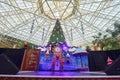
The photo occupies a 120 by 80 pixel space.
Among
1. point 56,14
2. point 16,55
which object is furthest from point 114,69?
point 56,14

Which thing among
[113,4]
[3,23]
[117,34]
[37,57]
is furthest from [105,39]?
[3,23]

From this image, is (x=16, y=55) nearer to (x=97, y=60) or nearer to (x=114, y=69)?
(x=97, y=60)

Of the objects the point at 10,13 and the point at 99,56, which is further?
the point at 10,13

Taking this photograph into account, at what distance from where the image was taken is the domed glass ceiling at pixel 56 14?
2945 centimetres

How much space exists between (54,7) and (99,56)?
74.9ft

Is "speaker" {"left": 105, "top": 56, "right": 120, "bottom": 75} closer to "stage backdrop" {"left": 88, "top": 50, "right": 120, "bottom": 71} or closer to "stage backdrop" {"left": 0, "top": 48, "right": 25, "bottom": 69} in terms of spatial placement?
"stage backdrop" {"left": 88, "top": 50, "right": 120, "bottom": 71}

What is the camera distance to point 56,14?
35656 mm

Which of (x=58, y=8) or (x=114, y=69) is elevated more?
(x=58, y=8)

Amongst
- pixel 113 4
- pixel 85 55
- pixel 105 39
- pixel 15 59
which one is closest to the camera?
pixel 15 59

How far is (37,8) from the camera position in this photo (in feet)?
103

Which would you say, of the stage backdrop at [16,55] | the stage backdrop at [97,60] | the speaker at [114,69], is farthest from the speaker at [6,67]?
the stage backdrop at [97,60]

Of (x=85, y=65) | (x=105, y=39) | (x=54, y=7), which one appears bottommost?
(x=85, y=65)

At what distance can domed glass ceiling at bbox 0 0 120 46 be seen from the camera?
96.6ft

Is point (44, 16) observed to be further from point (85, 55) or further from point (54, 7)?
point (85, 55)
